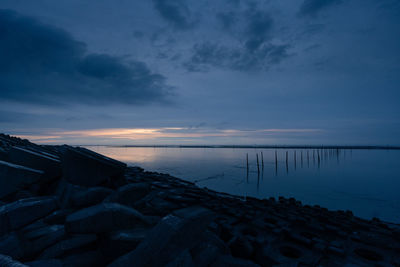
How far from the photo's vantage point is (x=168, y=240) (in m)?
2.57

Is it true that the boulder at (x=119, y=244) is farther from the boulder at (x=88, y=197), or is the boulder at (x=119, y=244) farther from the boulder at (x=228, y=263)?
the boulder at (x=88, y=197)

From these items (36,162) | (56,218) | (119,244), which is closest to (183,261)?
(119,244)

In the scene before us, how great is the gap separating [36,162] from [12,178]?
1.90m

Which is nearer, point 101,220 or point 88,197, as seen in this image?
point 101,220

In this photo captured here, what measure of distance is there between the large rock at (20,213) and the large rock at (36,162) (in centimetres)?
320

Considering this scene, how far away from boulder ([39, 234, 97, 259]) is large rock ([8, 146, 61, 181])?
431 cm

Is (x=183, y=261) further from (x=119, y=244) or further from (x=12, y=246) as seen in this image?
(x=12, y=246)

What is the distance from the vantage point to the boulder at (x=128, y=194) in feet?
16.6

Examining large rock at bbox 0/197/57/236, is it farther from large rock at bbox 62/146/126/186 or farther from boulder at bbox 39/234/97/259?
large rock at bbox 62/146/126/186

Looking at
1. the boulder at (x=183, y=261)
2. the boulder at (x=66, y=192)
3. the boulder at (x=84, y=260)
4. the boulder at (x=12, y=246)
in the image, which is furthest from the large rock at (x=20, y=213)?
the boulder at (x=183, y=261)

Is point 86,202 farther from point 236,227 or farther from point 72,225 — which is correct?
point 236,227

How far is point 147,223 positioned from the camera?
361 centimetres

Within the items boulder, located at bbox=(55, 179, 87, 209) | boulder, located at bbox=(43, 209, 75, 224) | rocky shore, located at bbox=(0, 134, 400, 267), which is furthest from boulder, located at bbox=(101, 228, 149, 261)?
boulder, located at bbox=(55, 179, 87, 209)

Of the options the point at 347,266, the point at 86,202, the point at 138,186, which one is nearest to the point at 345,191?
the point at 347,266
